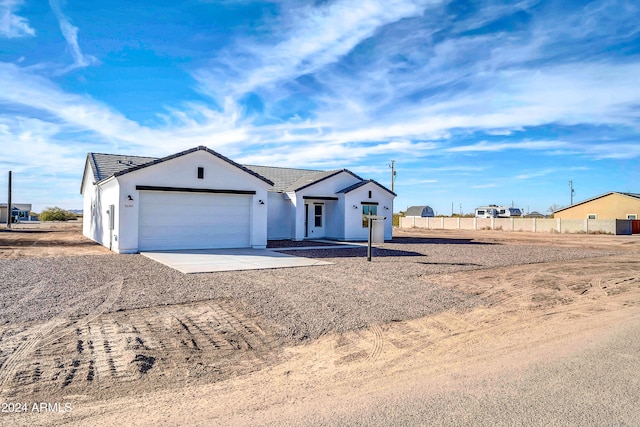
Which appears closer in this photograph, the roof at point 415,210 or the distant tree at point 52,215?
the distant tree at point 52,215

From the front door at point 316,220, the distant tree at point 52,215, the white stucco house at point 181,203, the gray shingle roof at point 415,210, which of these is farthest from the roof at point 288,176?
the distant tree at point 52,215

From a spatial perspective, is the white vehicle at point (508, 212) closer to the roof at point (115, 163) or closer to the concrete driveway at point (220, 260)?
the roof at point (115, 163)

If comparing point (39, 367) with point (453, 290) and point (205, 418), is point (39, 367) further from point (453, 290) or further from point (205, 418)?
point (453, 290)

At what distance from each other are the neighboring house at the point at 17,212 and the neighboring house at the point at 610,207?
6936cm

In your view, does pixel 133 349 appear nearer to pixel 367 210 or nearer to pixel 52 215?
pixel 367 210

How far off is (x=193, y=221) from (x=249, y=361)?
13.2m

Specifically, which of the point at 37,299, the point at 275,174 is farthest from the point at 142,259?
the point at 275,174

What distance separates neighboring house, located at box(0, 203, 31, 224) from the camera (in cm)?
5416

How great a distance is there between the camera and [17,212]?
61.6 m

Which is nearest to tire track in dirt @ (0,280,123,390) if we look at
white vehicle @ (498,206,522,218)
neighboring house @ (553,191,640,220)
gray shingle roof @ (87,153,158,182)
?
gray shingle roof @ (87,153,158,182)

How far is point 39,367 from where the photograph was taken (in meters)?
4.88

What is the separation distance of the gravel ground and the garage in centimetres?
314

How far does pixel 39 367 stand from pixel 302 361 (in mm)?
3050

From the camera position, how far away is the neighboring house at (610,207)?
43.1 meters
